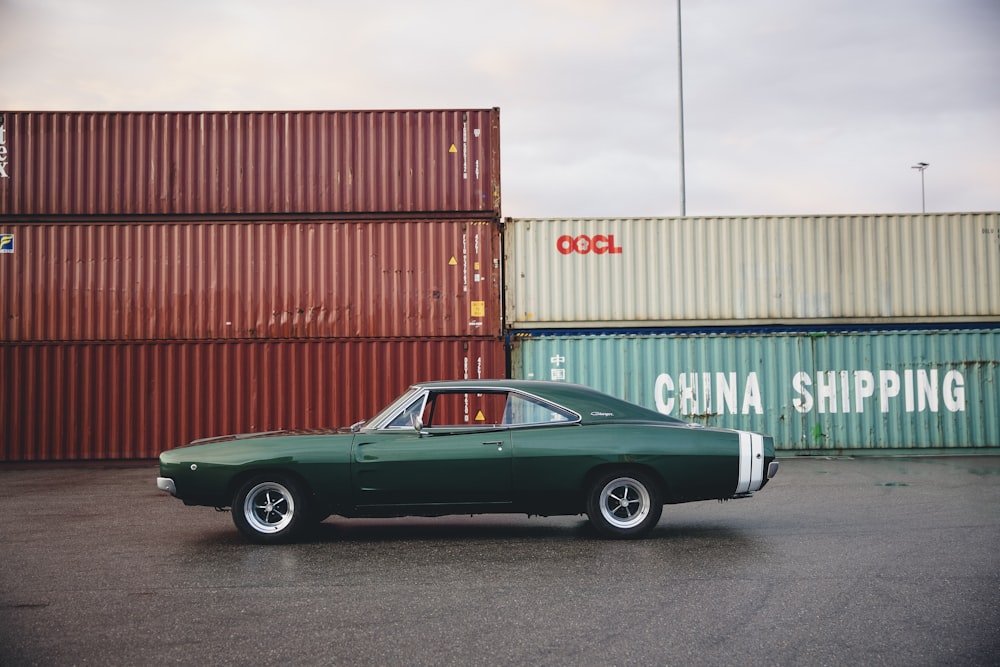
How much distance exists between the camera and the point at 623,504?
6.71 m

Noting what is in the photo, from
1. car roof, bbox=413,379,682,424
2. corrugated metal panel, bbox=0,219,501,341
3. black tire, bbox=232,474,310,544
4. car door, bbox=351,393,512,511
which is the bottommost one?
black tire, bbox=232,474,310,544

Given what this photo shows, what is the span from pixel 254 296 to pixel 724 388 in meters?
7.69

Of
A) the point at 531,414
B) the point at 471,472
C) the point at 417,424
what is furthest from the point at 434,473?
the point at 531,414

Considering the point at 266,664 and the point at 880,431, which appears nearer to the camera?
the point at 266,664

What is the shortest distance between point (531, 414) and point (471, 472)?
2.15 feet

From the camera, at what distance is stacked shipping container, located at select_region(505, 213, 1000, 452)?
14.3 metres

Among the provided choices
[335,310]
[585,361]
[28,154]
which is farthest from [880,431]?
[28,154]

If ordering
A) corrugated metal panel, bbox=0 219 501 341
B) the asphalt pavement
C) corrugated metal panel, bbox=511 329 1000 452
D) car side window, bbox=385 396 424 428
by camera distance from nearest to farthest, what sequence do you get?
the asphalt pavement, car side window, bbox=385 396 424 428, corrugated metal panel, bbox=0 219 501 341, corrugated metal panel, bbox=511 329 1000 452

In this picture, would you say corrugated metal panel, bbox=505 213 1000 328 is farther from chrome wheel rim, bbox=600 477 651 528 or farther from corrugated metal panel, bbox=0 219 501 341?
chrome wheel rim, bbox=600 477 651 528

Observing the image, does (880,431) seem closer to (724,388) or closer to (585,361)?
(724,388)

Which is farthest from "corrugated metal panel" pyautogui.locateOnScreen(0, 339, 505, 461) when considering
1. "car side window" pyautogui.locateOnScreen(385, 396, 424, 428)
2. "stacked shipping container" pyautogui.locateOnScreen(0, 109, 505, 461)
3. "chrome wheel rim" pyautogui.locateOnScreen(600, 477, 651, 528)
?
"chrome wheel rim" pyautogui.locateOnScreen(600, 477, 651, 528)

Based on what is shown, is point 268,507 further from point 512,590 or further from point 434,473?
point 512,590

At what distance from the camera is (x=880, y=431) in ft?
47.1

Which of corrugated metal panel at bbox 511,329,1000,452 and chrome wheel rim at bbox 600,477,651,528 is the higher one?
corrugated metal panel at bbox 511,329,1000,452
